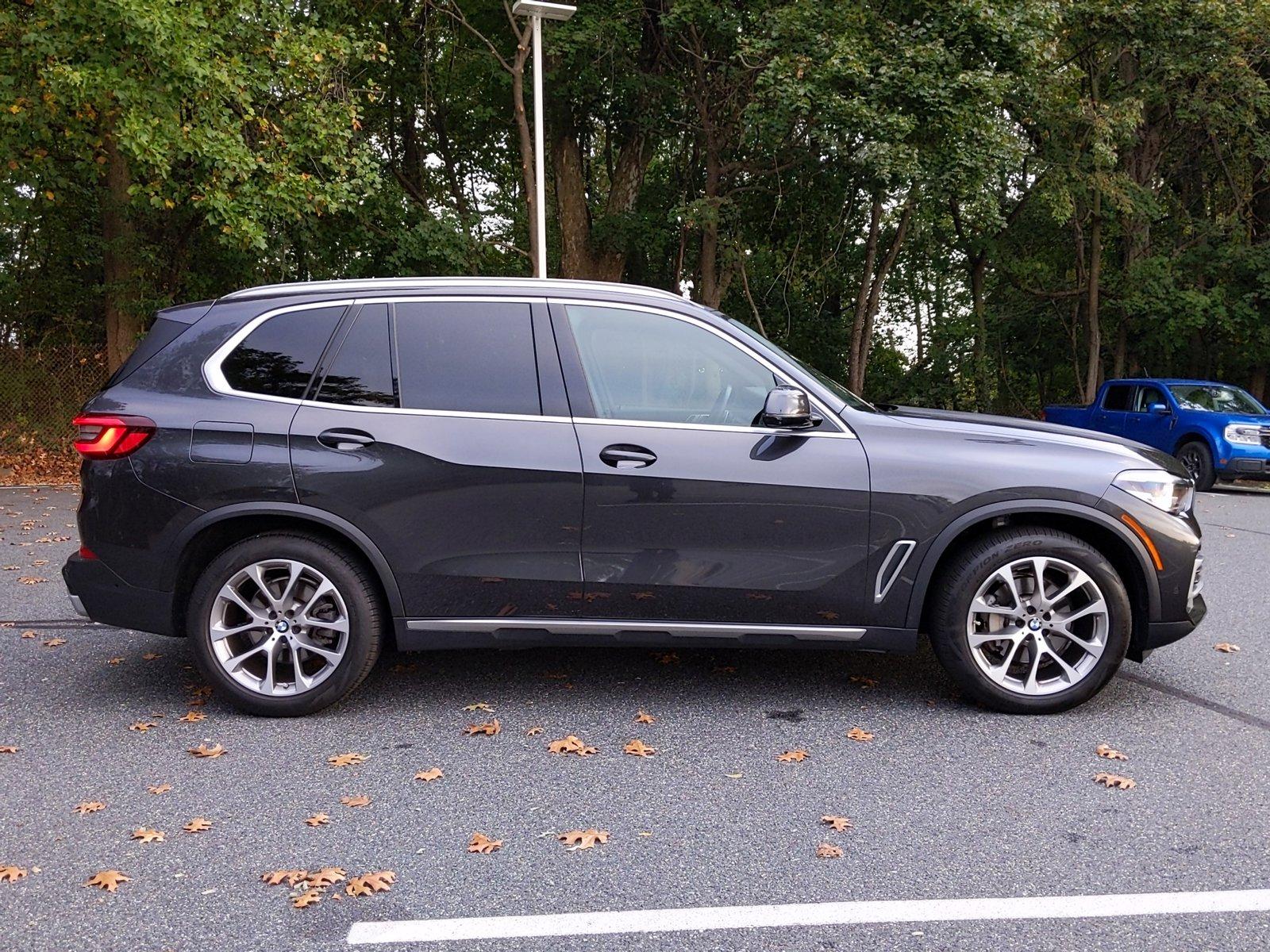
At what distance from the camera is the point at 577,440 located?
4.44m

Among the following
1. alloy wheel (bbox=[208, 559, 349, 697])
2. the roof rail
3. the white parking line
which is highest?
the roof rail

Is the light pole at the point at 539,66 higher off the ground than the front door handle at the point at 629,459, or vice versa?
the light pole at the point at 539,66

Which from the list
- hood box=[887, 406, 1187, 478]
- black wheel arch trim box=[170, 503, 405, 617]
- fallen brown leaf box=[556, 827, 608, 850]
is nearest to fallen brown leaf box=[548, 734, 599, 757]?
fallen brown leaf box=[556, 827, 608, 850]

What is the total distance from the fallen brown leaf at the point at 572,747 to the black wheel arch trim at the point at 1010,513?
1.51 metres

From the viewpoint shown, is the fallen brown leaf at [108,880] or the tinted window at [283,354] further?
the tinted window at [283,354]

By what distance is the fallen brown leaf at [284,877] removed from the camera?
10.2 ft

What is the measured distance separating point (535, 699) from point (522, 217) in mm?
22614

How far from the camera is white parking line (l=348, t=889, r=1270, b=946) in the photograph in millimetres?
2832

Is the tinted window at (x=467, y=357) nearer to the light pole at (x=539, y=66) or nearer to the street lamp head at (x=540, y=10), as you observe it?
the light pole at (x=539, y=66)

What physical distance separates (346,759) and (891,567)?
2.44 metres

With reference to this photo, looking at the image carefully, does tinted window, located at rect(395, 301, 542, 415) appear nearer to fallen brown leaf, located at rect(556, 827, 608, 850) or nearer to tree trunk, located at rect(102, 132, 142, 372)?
fallen brown leaf, located at rect(556, 827, 608, 850)

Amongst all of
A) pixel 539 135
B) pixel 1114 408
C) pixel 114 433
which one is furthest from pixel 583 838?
pixel 1114 408

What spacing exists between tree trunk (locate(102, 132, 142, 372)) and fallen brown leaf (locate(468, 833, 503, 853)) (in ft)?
51.8

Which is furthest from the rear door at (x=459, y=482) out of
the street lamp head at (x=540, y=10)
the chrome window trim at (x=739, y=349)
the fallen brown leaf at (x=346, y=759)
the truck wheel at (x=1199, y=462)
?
the truck wheel at (x=1199, y=462)
